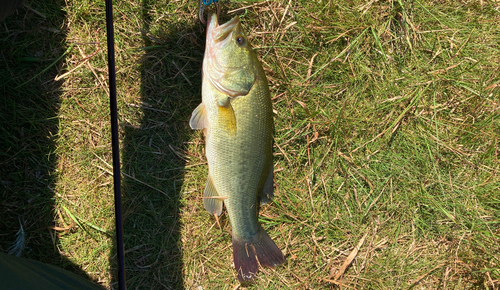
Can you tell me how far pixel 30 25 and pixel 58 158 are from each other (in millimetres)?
991

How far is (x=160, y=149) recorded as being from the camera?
7.27 ft

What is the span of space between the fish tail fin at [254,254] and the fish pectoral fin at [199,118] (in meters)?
0.84

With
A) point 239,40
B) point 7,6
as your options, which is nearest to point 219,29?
point 239,40

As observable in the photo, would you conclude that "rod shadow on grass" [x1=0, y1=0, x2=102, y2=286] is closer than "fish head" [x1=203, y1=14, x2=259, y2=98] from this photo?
No

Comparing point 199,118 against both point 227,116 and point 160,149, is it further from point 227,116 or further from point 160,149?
point 160,149

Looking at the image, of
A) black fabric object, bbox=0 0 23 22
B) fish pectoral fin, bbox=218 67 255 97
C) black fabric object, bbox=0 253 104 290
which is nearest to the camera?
black fabric object, bbox=0 253 104 290

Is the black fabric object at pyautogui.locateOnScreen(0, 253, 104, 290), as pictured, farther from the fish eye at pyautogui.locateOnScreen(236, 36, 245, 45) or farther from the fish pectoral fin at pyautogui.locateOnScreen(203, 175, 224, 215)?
the fish eye at pyautogui.locateOnScreen(236, 36, 245, 45)

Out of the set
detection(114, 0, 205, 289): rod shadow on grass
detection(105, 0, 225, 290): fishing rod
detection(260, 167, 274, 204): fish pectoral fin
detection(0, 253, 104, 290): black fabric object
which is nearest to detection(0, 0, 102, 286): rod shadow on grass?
detection(0, 253, 104, 290): black fabric object

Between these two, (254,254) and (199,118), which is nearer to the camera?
(199,118)

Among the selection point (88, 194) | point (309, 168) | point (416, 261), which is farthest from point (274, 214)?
point (88, 194)

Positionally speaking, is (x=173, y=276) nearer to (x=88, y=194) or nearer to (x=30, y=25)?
(x=88, y=194)

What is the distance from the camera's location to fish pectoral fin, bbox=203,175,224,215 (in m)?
2.09

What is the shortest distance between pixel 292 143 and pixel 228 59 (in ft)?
2.79

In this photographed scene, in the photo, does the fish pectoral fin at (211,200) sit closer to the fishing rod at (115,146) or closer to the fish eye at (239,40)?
the fishing rod at (115,146)
